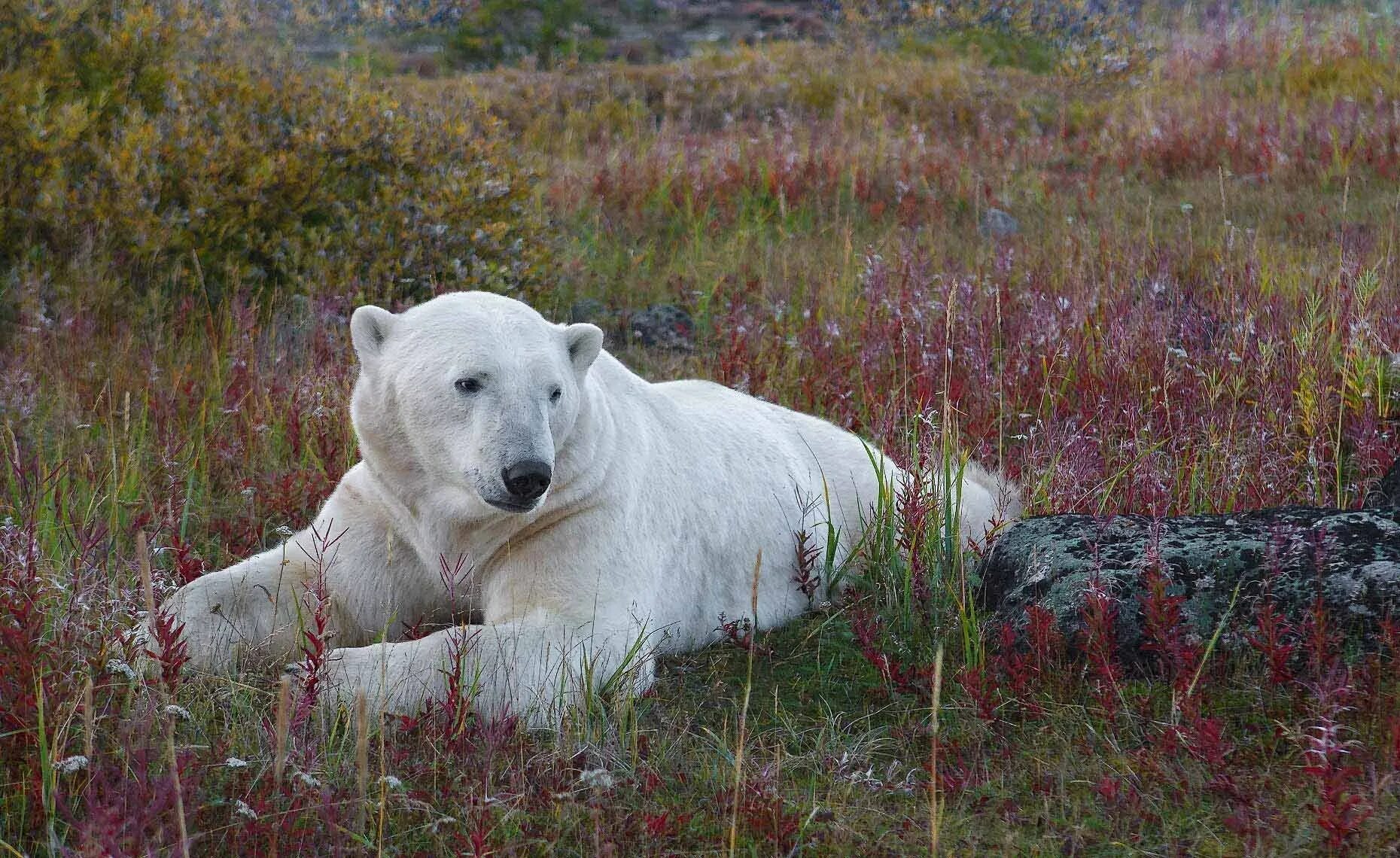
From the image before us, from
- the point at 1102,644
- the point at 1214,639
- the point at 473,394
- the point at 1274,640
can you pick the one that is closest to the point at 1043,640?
the point at 1102,644

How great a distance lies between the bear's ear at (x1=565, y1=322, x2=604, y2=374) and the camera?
3652 millimetres

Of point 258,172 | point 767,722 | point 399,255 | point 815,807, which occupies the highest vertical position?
point 258,172

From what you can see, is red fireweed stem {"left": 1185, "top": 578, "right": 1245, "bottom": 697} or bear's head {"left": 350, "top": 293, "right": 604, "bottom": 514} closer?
red fireweed stem {"left": 1185, "top": 578, "right": 1245, "bottom": 697}

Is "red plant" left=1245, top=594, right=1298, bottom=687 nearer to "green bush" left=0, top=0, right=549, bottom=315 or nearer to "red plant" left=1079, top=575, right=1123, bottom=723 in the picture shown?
"red plant" left=1079, top=575, right=1123, bottom=723

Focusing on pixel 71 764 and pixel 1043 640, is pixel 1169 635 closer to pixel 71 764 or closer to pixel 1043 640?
pixel 1043 640

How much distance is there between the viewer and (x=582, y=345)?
369 cm

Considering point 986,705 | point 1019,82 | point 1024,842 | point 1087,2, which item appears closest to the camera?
point 1024,842

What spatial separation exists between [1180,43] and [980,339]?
31.9ft

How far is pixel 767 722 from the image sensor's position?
3.38 meters

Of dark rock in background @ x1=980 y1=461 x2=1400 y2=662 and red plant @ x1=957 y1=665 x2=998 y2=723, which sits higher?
dark rock in background @ x1=980 y1=461 x2=1400 y2=662

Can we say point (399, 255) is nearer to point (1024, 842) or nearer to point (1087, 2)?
point (1024, 842)

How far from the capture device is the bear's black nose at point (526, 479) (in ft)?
10.5

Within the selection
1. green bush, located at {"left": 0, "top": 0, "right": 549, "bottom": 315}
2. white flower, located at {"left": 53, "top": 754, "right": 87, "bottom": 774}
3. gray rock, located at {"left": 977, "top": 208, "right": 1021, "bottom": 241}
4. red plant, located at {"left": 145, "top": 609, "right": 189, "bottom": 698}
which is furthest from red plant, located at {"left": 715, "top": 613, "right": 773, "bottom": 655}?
gray rock, located at {"left": 977, "top": 208, "right": 1021, "bottom": 241}

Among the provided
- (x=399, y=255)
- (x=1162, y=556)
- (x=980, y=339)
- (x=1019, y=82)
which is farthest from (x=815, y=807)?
(x=1019, y=82)
